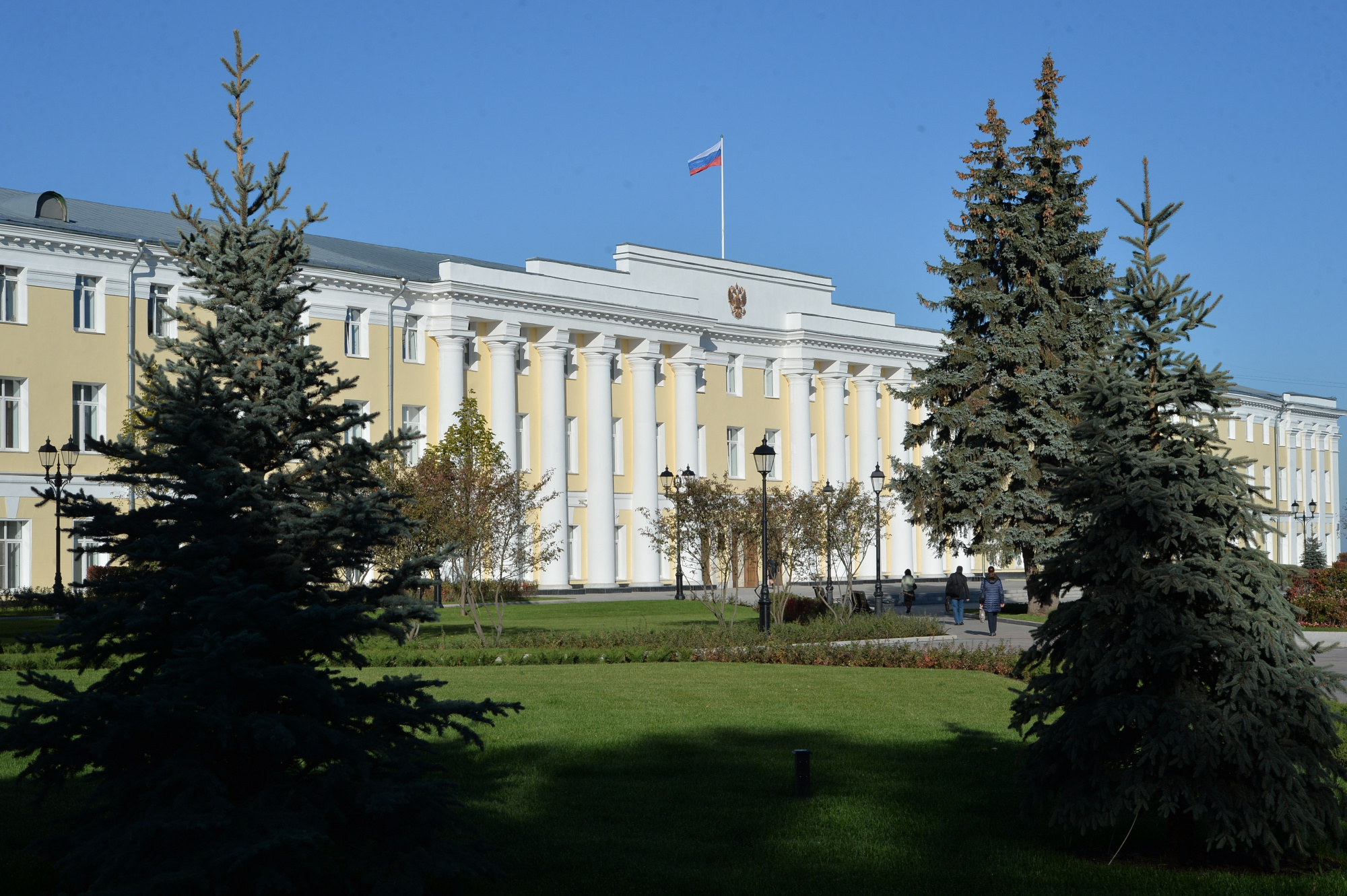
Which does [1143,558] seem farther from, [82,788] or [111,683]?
[82,788]

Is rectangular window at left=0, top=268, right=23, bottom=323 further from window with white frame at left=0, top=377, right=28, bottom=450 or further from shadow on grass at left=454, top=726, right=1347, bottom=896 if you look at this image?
shadow on grass at left=454, top=726, right=1347, bottom=896

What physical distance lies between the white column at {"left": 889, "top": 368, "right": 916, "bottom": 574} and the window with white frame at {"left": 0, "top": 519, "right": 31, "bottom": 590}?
39.2 m

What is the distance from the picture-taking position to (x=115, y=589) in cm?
707

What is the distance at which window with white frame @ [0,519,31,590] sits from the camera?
41125mm

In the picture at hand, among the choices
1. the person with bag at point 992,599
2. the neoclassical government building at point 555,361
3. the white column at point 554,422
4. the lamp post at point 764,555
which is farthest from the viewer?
the white column at point 554,422

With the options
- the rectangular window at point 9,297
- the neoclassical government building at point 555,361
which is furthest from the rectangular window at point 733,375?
the rectangular window at point 9,297

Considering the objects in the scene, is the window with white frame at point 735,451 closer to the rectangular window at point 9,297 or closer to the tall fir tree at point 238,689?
the rectangular window at point 9,297

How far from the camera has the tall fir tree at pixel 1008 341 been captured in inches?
1405

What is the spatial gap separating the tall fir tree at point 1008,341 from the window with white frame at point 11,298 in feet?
86.4

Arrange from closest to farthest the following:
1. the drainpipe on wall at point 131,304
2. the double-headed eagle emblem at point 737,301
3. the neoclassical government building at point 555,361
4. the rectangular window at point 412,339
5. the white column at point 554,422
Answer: the neoclassical government building at point 555,361
the drainpipe on wall at point 131,304
the rectangular window at point 412,339
the white column at point 554,422
the double-headed eagle emblem at point 737,301

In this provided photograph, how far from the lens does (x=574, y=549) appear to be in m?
54.8

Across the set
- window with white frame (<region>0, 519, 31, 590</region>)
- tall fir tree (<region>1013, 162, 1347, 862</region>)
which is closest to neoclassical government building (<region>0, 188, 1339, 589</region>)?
window with white frame (<region>0, 519, 31, 590</region>)

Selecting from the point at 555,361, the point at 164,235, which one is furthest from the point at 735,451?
the point at 164,235

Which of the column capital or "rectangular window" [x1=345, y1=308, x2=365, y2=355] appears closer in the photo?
"rectangular window" [x1=345, y1=308, x2=365, y2=355]
